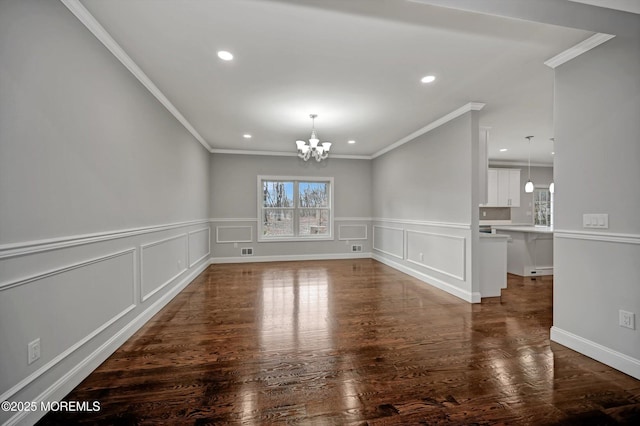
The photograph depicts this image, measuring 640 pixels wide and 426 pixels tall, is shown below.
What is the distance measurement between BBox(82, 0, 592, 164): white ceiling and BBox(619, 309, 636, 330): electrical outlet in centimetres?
225

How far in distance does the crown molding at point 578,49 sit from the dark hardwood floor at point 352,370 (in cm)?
264

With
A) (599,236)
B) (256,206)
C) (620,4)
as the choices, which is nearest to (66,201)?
(620,4)

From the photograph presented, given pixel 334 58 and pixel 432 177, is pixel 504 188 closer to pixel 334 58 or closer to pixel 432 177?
pixel 432 177

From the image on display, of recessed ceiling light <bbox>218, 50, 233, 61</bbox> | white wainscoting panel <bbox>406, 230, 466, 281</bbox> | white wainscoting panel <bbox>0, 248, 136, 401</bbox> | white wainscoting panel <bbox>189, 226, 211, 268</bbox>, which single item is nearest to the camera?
white wainscoting panel <bbox>0, 248, 136, 401</bbox>

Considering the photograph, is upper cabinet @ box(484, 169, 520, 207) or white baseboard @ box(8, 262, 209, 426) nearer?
white baseboard @ box(8, 262, 209, 426)

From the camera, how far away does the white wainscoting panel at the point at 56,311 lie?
1446 millimetres

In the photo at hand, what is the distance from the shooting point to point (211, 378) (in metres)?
2.02

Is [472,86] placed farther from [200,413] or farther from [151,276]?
[151,276]

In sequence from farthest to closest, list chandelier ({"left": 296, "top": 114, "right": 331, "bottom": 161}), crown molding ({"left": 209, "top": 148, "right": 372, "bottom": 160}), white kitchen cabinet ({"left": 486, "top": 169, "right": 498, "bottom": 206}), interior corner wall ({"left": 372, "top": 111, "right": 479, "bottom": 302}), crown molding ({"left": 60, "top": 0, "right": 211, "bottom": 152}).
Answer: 1. white kitchen cabinet ({"left": 486, "top": 169, "right": 498, "bottom": 206})
2. crown molding ({"left": 209, "top": 148, "right": 372, "bottom": 160})
3. chandelier ({"left": 296, "top": 114, "right": 331, "bottom": 161})
4. interior corner wall ({"left": 372, "top": 111, "right": 479, "bottom": 302})
5. crown molding ({"left": 60, "top": 0, "right": 211, "bottom": 152})

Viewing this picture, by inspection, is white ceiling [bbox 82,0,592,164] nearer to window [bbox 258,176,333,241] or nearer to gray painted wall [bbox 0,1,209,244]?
gray painted wall [bbox 0,1,209,244]

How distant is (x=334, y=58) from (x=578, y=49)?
83.9 inches

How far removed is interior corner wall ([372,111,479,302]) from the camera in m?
3.85

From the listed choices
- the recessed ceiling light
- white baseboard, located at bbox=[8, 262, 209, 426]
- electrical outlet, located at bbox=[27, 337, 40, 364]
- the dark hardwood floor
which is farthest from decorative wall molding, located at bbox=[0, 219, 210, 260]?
the recessed ceiling light

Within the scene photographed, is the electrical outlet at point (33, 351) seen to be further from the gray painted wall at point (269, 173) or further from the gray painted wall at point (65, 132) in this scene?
the gray painted wall at point (269, 173)
